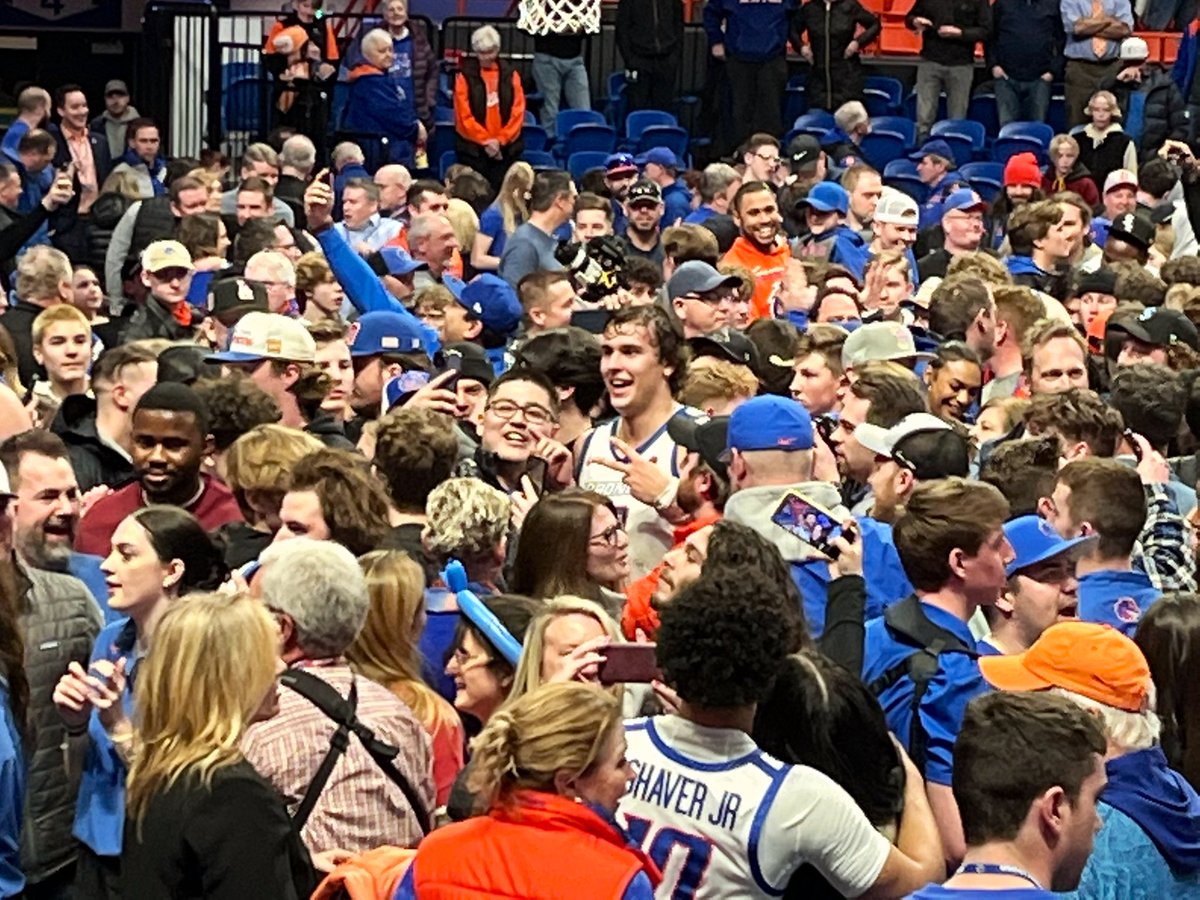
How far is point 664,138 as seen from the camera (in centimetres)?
1889

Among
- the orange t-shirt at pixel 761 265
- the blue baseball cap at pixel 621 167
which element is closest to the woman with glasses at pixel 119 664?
the orange t-shirt at pixel 761 265

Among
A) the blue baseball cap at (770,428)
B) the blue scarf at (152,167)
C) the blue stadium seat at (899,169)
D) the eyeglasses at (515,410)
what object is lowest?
the blue scarf at (152,167)

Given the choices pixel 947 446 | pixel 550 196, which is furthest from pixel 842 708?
pixel 550 196

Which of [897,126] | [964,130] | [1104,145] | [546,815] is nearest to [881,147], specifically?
[897,126]

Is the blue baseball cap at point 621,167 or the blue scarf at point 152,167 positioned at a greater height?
the blue baseball cap at point 621,167

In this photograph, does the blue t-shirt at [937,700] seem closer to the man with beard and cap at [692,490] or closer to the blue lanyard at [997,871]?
the man with beard and cap at [692,490]

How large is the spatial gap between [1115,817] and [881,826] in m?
0.47

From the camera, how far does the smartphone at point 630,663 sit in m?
4.78

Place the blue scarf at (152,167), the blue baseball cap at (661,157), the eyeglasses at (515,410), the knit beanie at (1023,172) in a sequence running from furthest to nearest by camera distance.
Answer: the blue scarf at (152,167) < the blue baseball cap at (661,157) < the knit beanie at (1023,172) < the eyeglasses at (515,410)

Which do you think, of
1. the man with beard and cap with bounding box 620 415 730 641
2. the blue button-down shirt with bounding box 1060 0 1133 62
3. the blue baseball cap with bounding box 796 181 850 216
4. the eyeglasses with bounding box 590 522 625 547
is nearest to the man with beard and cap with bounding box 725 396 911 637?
the man with beard and cap with bounding box 620 415 730 641

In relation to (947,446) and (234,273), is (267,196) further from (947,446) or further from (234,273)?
(947,446)

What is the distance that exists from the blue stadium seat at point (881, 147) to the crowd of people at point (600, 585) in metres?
7.70

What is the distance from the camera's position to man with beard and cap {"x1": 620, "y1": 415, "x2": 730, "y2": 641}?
579 centimetres

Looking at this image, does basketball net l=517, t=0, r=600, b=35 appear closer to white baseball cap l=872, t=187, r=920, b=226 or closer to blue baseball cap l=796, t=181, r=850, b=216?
blue baseball cap l=796, t=181, r=850, b=216
